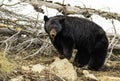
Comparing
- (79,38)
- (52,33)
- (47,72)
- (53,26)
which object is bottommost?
(47,72)

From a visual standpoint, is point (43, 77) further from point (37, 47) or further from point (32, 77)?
point (37, 47)

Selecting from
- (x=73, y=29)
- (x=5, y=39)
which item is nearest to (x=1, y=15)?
(x=5, y=39)

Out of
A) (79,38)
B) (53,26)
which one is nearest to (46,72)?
(53,26)

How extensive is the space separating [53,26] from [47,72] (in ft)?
4.30

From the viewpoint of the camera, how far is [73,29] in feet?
26.9

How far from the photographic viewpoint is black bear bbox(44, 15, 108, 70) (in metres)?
8.02

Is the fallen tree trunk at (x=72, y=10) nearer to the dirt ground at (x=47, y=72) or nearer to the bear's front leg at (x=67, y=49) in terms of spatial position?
the dirt ground at (x=47, y=72)

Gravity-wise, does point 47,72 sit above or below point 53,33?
below

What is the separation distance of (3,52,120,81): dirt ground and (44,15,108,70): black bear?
295mm

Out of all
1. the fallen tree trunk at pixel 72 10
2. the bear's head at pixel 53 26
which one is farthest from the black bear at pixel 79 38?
the fallen tree trunk at pixel 72 10

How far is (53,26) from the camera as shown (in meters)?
7.91

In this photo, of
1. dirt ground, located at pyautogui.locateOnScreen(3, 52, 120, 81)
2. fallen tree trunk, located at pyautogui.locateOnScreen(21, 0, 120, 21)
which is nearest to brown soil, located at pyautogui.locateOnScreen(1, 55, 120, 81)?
dirt ground, located at pyautogui.locateOnScreen(3, 52, 120, 81)

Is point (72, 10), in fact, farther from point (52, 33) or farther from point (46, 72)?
point (46, 72)

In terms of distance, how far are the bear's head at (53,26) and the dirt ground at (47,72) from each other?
1.88 ft
